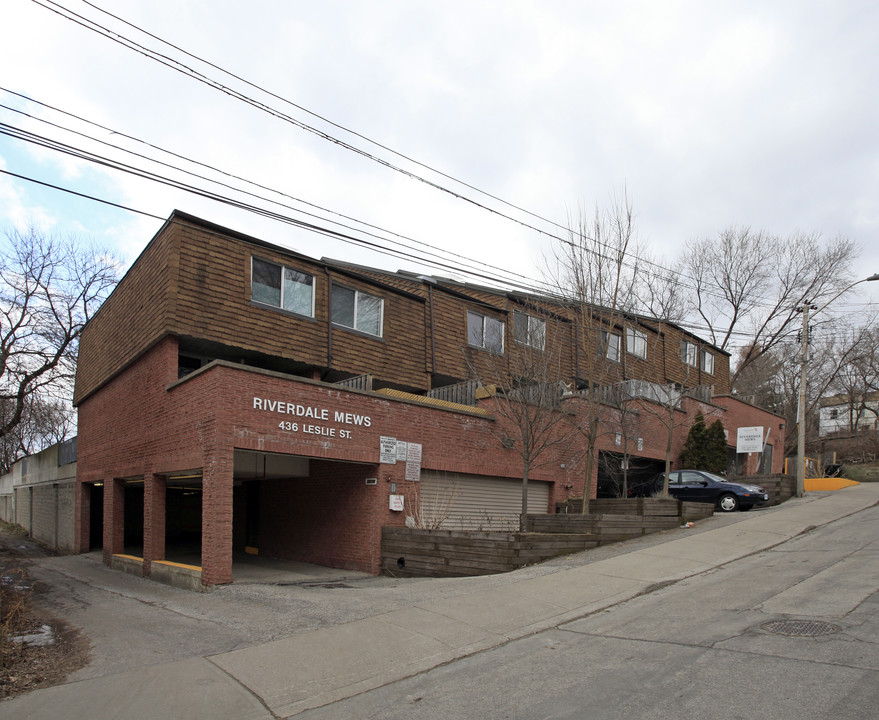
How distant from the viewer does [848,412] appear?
2277 inches

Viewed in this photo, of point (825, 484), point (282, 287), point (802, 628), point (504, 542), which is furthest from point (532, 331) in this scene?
point (825, 484)

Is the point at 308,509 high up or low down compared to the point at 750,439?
down

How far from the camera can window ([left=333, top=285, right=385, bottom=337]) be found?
59.8ft

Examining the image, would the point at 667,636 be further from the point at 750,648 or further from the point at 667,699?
the point at 667,699

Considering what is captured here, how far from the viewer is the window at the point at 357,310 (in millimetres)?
18219

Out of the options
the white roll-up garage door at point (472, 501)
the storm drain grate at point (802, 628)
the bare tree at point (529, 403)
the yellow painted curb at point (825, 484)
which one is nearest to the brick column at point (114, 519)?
the white roll-up garage door at point (472, 501)

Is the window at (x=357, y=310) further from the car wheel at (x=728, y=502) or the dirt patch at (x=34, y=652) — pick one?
the car wheel at (x=728, y=502)

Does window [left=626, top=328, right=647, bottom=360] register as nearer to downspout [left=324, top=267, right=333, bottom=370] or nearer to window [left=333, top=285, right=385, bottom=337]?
window [left=333, top=285, right=385, bottom=337]

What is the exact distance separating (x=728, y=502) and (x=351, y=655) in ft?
52.5

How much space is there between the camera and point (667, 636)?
7.55m

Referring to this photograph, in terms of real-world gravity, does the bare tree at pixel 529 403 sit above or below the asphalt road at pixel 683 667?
above

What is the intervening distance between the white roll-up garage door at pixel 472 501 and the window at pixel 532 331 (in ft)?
12.2

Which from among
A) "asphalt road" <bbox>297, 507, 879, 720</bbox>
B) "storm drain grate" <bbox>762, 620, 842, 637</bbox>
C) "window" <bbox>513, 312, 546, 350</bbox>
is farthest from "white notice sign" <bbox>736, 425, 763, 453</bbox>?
"storm drain grate" <bbox>762, 620, 842, 637</bbox>

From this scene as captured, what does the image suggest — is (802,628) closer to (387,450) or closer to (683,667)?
(683,667)
